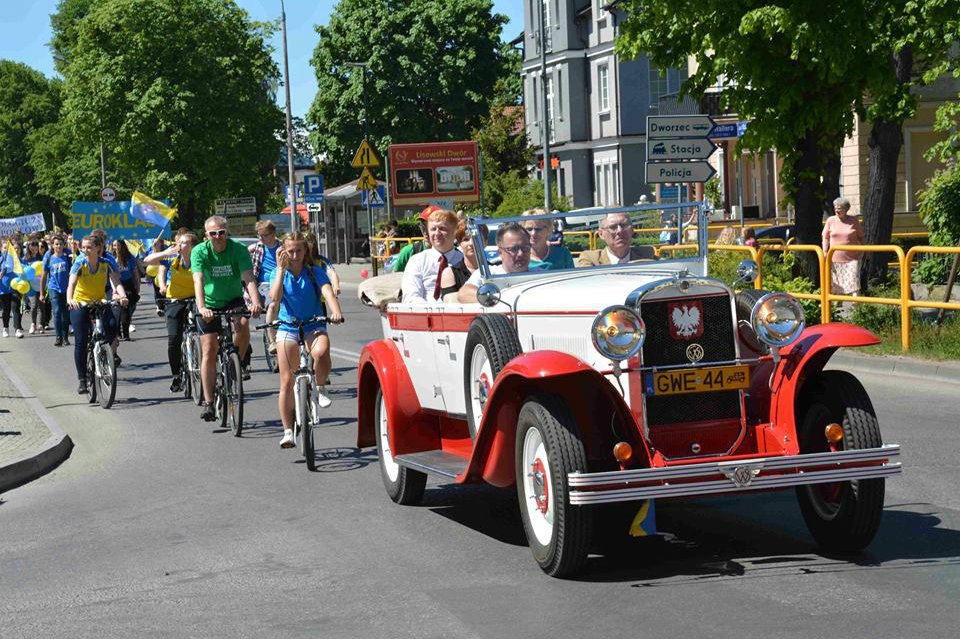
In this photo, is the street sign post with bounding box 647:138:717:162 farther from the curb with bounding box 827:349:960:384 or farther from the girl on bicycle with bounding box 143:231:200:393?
the girl on bicycle with bounding box 143:231:200:393

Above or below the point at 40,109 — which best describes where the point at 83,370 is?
below

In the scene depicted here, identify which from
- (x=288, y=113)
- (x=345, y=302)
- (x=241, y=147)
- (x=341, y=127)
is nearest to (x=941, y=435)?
(x=345, y=302)

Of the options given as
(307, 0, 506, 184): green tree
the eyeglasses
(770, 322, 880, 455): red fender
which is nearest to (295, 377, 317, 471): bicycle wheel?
the eyeglasses

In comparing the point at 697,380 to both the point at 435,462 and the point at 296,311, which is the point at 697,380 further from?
the point at 296,311

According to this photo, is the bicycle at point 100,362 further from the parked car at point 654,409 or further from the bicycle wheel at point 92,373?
the parked car at point 654,409

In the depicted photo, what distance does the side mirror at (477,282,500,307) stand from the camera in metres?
7.69

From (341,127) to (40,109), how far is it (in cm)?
3321

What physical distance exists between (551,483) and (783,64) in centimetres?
1501

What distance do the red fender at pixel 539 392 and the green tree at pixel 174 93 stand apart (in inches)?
2312

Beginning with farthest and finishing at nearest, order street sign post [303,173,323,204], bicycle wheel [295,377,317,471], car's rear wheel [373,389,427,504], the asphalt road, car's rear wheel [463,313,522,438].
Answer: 1. street sign post [303,173,323,204]
2. bicycle wheel [295,377,317,471]
3. car's rear wheel [373,389,427,504]
4. car's rear wheel [463,313,522,438]
5. the asphalt road

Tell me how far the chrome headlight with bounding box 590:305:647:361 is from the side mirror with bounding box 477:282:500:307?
0.92 metres

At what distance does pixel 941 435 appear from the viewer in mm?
11250

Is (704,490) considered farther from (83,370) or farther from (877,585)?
(83,370)

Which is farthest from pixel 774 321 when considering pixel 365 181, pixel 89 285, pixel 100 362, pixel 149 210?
pixel 365 181
